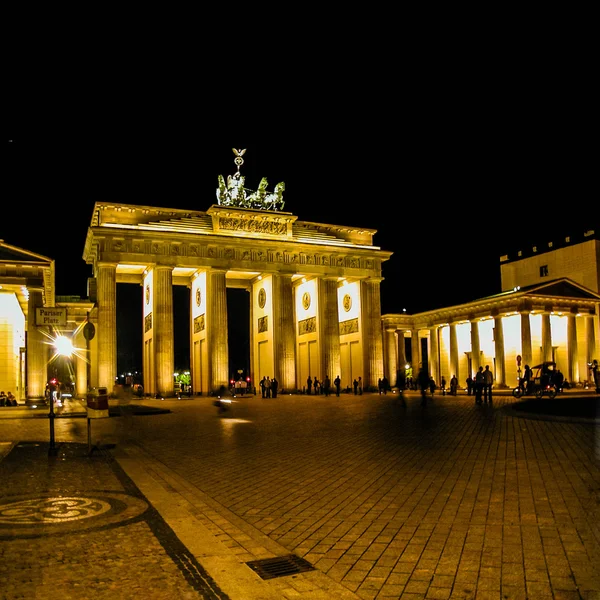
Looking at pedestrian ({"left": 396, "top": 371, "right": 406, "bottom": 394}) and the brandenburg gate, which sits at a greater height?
the brandenburg gate

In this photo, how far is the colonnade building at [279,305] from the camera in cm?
5181

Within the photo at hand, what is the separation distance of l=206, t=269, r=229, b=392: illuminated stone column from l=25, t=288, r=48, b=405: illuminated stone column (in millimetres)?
19401

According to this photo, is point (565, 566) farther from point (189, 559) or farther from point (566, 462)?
point (566, 462)

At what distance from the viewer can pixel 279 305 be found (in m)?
57.1

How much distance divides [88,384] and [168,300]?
966cm

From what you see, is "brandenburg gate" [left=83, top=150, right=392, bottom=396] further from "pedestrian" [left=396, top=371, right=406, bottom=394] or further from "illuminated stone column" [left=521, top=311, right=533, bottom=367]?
"illuminated stone column" [left=521, top=311, right=533, bottom=367]

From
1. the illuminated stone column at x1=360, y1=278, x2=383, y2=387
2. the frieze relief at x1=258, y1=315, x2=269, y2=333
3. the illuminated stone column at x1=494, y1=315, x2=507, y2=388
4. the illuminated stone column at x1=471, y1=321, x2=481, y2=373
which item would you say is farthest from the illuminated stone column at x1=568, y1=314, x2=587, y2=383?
the frieze relief at x1=258, y1=315, x2=269, y2=333

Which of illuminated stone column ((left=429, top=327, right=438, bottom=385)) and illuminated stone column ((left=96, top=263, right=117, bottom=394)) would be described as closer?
illuminated stone column ((left=96, top=263, right=117, bottom=394))

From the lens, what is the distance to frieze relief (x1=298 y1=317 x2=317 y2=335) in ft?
199

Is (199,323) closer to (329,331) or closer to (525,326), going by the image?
(329,331)

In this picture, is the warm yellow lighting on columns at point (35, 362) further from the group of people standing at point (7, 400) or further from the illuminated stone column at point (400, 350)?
the illuminated stone column at point (400, 350)

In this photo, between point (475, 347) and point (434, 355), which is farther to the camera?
point (434, 355)

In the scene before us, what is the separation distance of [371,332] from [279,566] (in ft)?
183

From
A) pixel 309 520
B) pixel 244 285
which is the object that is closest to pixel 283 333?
pixel 244 285
